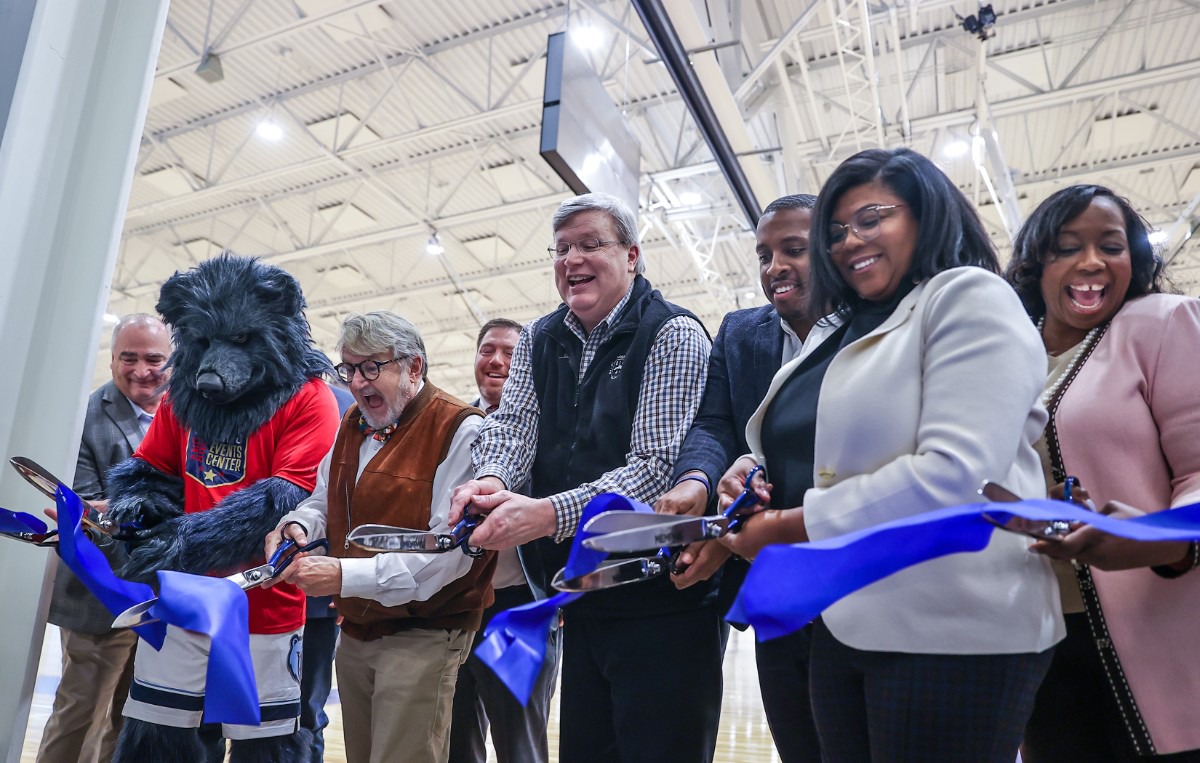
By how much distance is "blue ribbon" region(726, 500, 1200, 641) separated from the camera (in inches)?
32.4

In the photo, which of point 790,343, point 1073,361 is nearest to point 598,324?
point 790,343

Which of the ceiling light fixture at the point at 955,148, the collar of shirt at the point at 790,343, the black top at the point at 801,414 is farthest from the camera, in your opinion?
the ceiling light fixture at the point at 955,148

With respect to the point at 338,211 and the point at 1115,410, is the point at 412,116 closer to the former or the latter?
the point at 338,211

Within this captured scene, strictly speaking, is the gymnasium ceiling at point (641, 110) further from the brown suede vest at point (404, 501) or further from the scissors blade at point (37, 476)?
the scissors blade at point (37, 476)

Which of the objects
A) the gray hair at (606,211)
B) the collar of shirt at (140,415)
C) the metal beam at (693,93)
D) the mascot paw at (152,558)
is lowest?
the mascot paw at (152,558)

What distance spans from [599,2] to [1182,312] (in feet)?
20.5

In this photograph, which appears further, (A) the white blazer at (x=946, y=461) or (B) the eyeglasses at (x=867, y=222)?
(B) the eyeglasses at (x=867, y=222)

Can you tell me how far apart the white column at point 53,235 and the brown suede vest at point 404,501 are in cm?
53

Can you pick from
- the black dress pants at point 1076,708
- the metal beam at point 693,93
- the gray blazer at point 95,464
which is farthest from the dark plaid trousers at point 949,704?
the metal beam at point 693,93

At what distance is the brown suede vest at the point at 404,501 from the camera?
175cm

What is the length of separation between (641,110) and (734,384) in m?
7.19

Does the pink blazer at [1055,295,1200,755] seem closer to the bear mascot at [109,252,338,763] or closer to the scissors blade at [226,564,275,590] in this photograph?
the scissors blade at [226,564,275,590]

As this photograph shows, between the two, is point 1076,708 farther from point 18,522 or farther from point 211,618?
point 18,522

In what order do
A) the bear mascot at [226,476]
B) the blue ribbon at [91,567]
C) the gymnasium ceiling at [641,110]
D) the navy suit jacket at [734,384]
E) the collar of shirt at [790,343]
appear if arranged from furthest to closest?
the gymnasium ceiling at [641,110]
the bear mascot at [226,476]
the collar of shirt at [790,343]
the navy suit jacket at [734,384]
the blue ribbon at [91,567]
